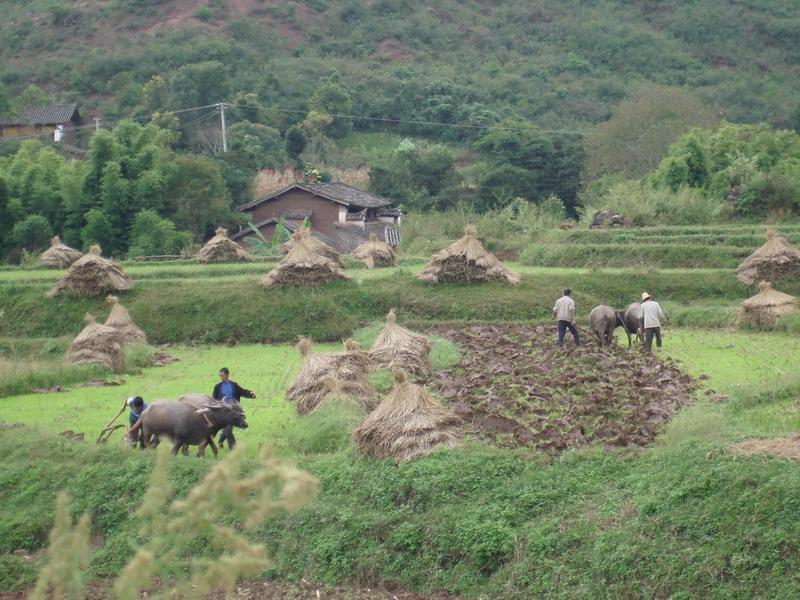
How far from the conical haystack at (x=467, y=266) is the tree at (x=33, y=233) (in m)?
17.6

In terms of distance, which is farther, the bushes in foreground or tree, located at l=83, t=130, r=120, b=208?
tree, located at l=83, t=130, r=120, b=208

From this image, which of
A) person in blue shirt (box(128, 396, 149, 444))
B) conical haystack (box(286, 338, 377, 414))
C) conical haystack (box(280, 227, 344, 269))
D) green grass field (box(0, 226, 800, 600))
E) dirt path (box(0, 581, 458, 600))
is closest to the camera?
green grass field (box(0, 226, 800, 600))

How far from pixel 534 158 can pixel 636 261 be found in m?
22.9

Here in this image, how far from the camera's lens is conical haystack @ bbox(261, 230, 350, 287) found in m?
27.8

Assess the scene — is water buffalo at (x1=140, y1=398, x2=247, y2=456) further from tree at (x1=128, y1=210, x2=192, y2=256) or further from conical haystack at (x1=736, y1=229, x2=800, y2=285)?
tree at (x1=128, y1=210, x2=192, y2=256)

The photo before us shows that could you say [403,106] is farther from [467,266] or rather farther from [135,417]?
[135,417]

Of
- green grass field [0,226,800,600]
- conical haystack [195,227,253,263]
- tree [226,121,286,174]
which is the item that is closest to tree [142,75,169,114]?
tree [226,121,286,174]

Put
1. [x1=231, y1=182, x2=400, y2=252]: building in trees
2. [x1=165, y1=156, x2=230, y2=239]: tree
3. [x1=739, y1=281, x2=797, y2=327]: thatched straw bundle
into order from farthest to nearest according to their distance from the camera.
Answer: [x1=231, y1=182, x2=400, y2=252]: building in trees < [x1=165, y1=156, x2=230, y2=239]: tree < [x1=739, y1=281, x2=797, y2=327]: thatched straw bundle

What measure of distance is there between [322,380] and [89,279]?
13.1 meters

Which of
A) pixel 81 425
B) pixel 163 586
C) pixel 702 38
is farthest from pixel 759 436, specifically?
pixel 702 38

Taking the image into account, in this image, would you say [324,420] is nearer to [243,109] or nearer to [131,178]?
[131,178]

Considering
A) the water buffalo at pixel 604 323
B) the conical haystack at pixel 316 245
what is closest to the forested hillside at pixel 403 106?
the conical haystack at pixel 316 245

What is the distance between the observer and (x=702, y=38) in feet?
267

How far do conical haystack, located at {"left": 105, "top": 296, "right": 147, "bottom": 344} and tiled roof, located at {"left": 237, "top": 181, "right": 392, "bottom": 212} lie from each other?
20750 millimetres
